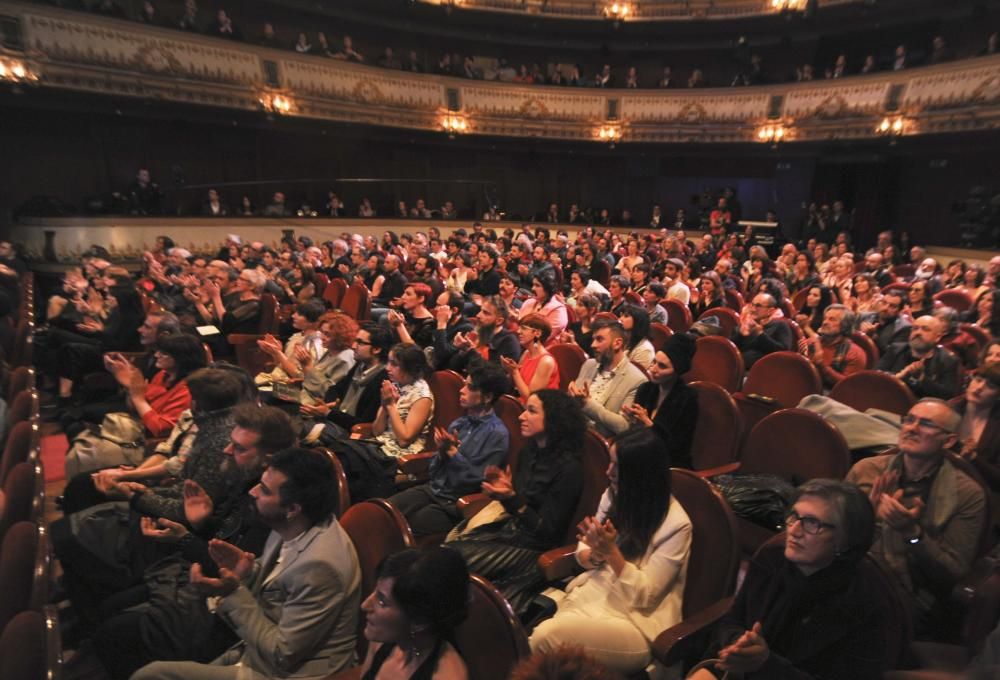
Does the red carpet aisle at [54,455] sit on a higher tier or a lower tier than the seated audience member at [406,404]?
lower

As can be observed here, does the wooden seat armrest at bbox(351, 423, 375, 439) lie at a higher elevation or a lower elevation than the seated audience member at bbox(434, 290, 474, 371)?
lower

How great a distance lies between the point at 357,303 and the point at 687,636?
5.24 meters

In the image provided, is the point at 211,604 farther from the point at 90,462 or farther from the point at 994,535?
the point at 994,535

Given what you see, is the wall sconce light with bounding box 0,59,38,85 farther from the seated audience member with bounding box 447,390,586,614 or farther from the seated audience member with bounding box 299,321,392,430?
the seated audience member with bounding box 447,390,586,614

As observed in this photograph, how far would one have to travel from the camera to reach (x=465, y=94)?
15.6m

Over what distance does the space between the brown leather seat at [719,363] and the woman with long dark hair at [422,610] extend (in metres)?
2.73

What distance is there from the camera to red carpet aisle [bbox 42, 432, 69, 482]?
4066 mm

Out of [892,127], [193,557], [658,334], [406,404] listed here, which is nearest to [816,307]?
[658,334]

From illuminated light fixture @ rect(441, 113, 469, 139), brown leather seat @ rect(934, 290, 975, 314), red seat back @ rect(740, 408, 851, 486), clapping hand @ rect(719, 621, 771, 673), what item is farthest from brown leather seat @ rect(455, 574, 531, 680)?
illuminated light fixture @ rect(441, 113, 469, 139)

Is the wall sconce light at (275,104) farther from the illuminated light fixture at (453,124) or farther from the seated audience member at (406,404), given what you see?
the seated audience member at (406,404)

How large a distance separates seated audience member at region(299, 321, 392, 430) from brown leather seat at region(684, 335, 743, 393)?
203 cm

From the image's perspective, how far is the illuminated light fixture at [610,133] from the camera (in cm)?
1642

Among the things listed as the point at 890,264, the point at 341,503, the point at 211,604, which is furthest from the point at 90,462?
the point at 890,264

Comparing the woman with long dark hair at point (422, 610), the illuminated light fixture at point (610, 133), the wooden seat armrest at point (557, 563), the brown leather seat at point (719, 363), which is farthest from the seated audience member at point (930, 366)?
the illuminated light fixture at point (610, 133)
